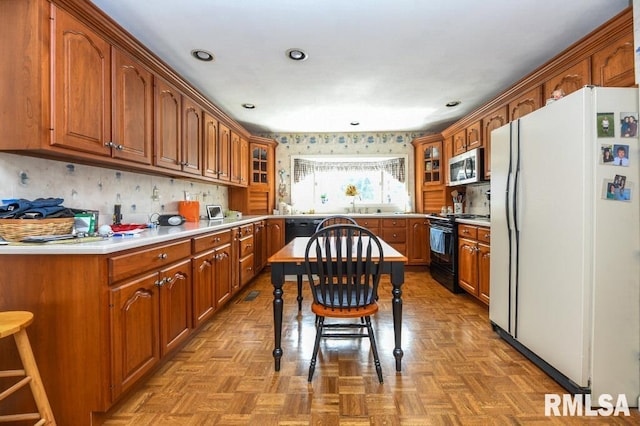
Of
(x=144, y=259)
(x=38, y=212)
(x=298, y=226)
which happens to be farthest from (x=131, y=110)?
(x=298, y=226)

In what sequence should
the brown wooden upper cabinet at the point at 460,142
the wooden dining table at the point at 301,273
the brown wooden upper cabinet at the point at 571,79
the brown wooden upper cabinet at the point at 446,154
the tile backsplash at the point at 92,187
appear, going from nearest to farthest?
1. the tile backsplash at the point at 92,187
2. the wooden dining table at the point at 301,273
3. the brown wooden upper cabinet at the point at 571,79
4. the brown wooden upper cabinet at the point at 460,142
5. the brown wooden upper cabinet at the point at 446,154

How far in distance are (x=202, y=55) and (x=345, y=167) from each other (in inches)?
129

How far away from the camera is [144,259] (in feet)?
5.48

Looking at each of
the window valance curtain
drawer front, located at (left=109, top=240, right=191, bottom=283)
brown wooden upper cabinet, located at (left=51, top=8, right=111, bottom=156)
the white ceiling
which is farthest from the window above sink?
brown wooden upper cabinet, located at (left=51, top=8, right=111, bottom=156)

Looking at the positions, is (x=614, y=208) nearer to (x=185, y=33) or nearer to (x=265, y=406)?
(x=265, y=406)

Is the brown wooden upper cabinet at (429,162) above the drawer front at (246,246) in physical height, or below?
above

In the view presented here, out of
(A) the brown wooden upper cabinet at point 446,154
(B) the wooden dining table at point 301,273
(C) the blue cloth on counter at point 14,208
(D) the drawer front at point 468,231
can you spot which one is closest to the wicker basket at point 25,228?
(C) the blue cloth on counter at point 14,208

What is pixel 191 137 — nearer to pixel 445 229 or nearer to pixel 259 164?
pixel 259 164

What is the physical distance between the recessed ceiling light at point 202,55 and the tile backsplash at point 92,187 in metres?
1.13

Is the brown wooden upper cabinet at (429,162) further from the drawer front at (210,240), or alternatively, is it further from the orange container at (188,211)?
the orange container at (188,211)

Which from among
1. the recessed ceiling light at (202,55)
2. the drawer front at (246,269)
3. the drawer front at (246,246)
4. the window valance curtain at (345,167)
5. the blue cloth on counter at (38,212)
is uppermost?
the recessed ceiling light at (202,55)

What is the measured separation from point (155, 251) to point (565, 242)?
2.26m

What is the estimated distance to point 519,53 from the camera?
8.66ft

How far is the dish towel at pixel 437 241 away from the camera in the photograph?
12.7 feet
